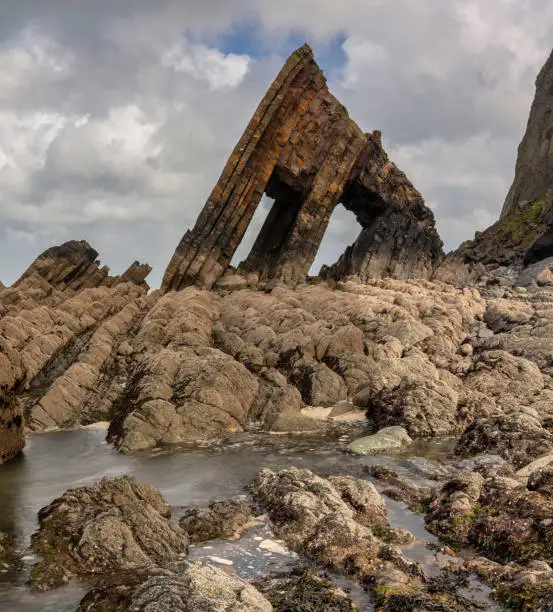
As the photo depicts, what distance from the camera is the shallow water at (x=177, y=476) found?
8.40 meters

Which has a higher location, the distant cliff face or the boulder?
the distant cliff face

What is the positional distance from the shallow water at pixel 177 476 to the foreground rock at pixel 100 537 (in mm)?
301

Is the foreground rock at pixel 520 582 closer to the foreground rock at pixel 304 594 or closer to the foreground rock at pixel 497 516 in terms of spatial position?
the foreground rock at pixel 497 516

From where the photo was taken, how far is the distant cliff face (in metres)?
71.6

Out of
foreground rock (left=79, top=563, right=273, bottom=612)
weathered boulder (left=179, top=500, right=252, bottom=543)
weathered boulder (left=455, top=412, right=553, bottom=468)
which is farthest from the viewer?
weathered boulder (left=455, top=412, right=553, bottom=468)

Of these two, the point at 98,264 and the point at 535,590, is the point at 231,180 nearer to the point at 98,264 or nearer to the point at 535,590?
the point at 98,264

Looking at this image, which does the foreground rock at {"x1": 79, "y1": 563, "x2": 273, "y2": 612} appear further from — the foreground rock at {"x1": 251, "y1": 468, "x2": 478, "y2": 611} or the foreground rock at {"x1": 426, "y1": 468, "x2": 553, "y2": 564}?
the foreground rock at {"x1": 426, "y1": 468, "x2": 553, "y2": 564}

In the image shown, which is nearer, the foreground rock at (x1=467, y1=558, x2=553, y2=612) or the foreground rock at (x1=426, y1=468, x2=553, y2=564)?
the foreground rock at (x1=467, y1=558, x2=553, y2=612)

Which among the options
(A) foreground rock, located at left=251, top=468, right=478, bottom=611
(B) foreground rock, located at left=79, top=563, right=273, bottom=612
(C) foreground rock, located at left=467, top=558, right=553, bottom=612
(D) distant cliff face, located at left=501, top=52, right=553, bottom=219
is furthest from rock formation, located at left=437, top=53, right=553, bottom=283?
(B) foreground rock, located at left=79, top=563, right=273, bottom=612

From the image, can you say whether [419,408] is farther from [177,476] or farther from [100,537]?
[100,537]

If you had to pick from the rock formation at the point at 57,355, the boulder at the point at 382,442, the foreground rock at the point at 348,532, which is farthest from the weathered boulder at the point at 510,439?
the rock formation at the point at 57,355

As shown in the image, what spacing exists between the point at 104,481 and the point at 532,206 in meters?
58.0

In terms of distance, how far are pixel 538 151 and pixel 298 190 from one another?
134ft

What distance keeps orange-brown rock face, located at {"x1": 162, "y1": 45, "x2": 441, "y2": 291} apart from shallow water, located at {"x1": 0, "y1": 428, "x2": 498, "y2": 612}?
85.5 ft
